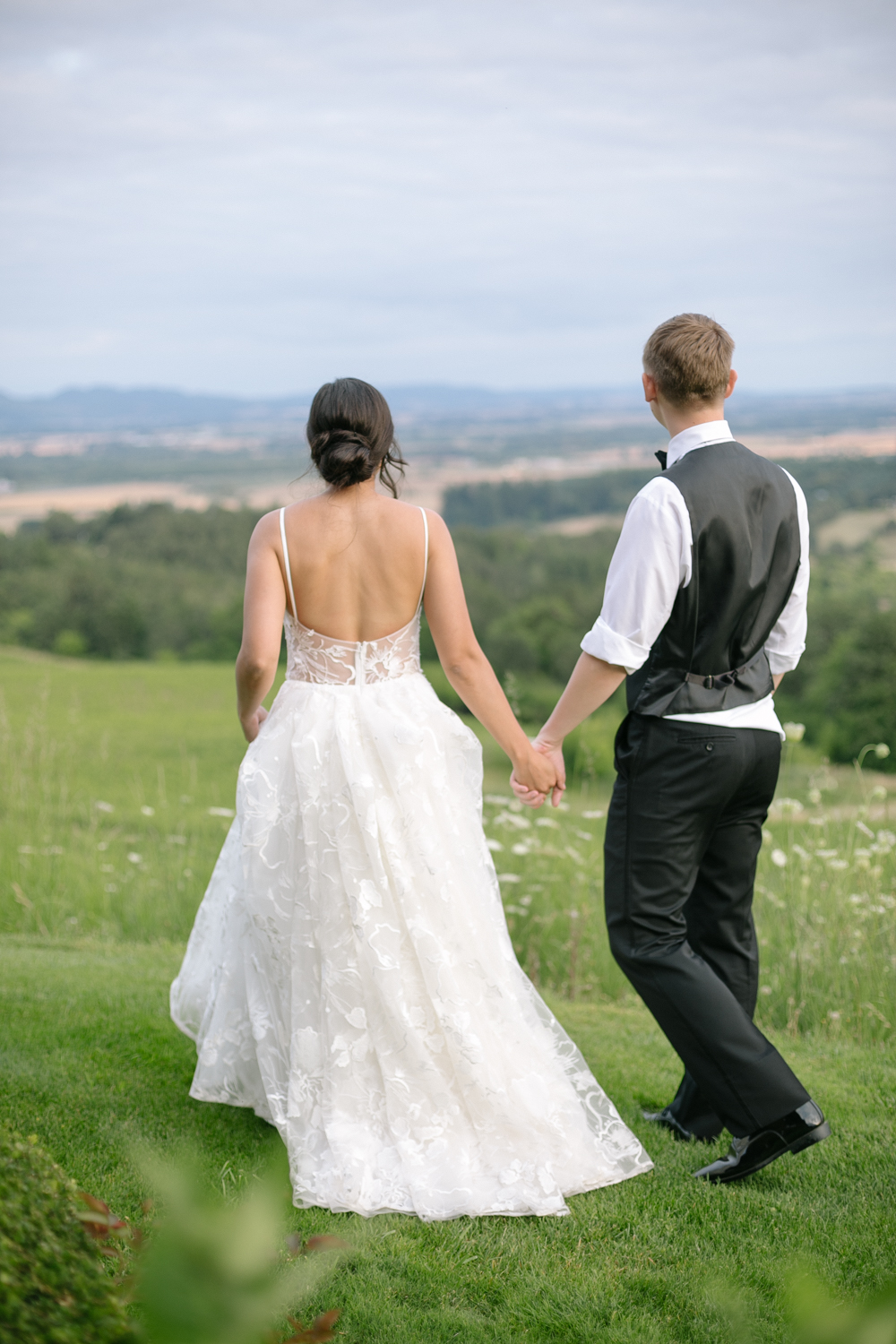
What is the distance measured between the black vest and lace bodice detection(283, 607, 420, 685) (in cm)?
72

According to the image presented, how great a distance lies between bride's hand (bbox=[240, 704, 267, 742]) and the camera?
3.38 meters

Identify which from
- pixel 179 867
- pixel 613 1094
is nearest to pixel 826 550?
pixel 179 867

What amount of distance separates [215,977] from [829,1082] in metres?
2.33

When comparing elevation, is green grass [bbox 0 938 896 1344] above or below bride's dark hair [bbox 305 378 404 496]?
below

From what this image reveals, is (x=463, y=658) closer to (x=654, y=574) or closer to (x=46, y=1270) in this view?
(x=654, y=574)

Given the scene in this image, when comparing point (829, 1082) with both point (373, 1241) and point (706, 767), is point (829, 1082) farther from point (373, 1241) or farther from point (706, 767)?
point (373, 1241)

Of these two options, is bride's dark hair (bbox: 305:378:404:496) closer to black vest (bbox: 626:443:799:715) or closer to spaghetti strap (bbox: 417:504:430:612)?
spaghetti strap (bbox: 417:504:430:612)

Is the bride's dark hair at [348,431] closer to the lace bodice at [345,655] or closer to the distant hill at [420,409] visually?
the lace bodice at [345,655]

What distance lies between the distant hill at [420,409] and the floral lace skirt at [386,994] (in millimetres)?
39533

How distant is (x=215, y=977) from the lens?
329cm

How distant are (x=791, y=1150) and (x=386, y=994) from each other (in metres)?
1.22

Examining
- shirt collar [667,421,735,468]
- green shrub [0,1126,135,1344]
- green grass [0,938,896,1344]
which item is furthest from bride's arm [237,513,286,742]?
green shrub [0,1126,135,1344]

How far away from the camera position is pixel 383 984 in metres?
3.02

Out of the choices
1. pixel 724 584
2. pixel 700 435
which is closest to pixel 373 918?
pixel 724 584
